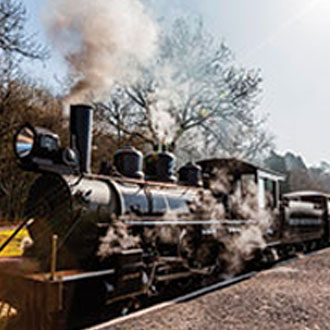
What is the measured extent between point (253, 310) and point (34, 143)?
4.26 m

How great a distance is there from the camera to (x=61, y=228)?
19.8ft

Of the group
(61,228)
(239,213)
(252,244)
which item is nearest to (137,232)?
(61,228)

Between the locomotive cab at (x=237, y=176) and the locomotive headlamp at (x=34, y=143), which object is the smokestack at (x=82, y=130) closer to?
the locomotive headlamp at (x=34, y=143)

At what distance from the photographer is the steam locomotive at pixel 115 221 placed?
5855mm

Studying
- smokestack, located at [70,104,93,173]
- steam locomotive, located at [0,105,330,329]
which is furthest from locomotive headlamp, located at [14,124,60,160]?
smokestack, located at [70,104,93,173]

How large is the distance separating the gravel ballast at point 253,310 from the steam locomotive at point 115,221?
29.5 inches

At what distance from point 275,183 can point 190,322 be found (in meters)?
7.89

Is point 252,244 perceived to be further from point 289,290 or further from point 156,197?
point 156,197

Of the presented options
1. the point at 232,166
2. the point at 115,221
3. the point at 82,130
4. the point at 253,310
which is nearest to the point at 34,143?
the point at 82,130

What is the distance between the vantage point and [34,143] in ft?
18.6

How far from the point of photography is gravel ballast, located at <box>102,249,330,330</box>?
225 inches

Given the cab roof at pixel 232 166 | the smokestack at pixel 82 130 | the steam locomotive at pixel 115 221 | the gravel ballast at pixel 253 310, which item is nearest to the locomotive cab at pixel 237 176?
the cab roof at pixel 232 166

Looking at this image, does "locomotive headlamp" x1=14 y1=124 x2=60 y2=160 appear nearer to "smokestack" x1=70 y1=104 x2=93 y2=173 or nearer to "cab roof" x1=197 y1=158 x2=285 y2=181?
"smokestack" x1=70 y1=104 x2=93 y2=173

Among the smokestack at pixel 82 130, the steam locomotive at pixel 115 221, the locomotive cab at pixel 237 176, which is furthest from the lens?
the locomotive cab at pixel 237 176
